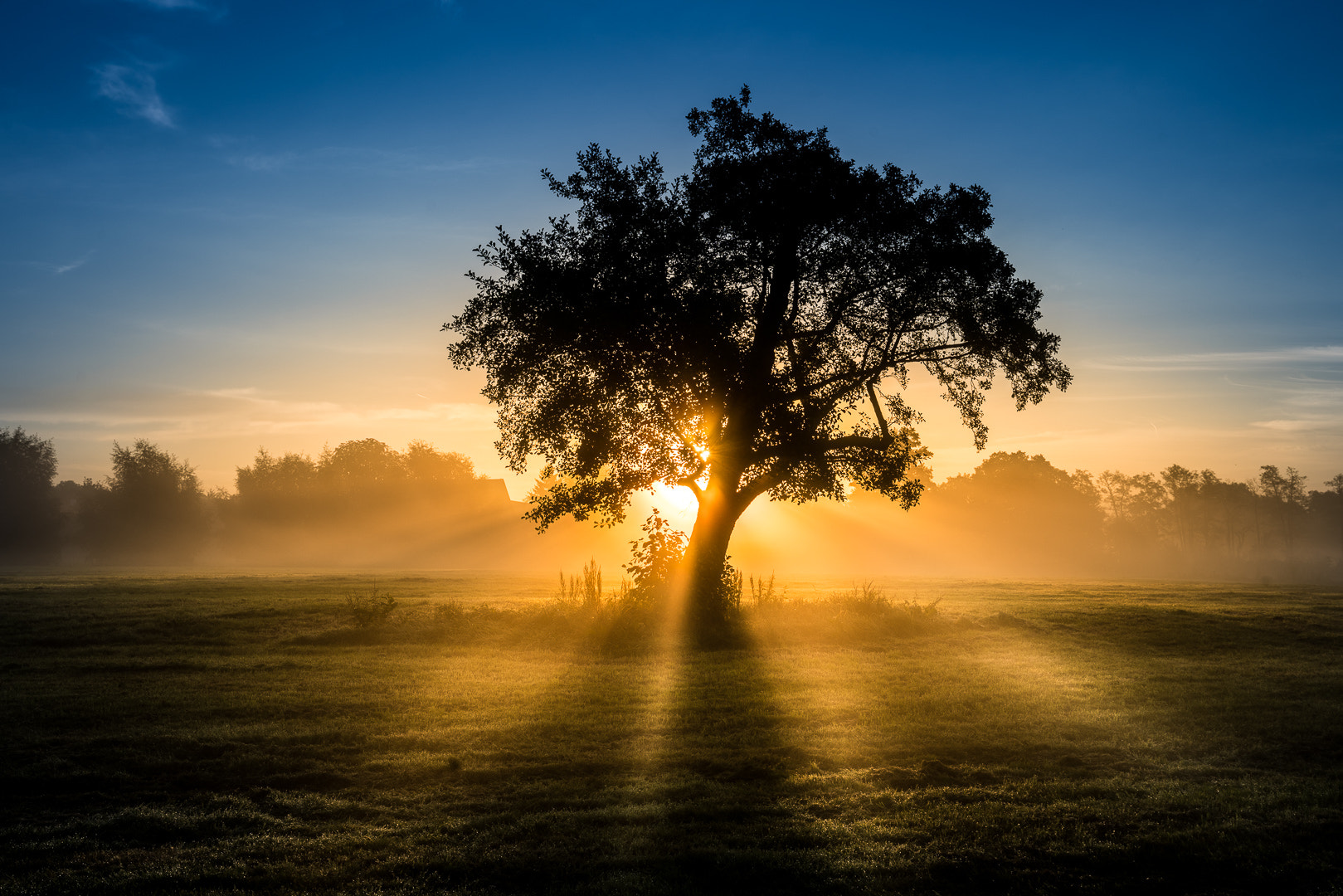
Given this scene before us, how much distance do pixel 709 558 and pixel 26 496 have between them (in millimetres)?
91486

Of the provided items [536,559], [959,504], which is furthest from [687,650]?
[959,504]

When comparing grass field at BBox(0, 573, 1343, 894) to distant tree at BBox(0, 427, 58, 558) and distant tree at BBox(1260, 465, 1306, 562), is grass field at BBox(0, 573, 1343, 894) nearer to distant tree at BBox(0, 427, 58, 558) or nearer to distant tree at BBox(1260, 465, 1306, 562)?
distant tree at BBox(0, 427, 58, 558)

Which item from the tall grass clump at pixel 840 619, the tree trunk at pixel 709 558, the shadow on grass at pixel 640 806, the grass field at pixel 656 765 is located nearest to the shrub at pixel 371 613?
the grass field at pixel 656 765

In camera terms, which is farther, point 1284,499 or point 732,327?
point 1284,499

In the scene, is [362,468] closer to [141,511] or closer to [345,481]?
[345,481]

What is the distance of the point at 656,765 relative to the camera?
865cm

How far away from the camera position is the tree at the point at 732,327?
19.1 metres

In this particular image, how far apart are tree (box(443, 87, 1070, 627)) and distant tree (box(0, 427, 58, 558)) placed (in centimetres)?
8570

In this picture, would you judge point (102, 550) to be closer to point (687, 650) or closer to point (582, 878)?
point (687, 650)

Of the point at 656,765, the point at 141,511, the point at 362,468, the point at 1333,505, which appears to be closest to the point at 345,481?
the point at 362,468

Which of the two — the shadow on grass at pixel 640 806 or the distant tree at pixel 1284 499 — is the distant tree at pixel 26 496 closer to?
the shadow on grass at pixel 640 806

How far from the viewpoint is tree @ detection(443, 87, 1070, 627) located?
19.1m

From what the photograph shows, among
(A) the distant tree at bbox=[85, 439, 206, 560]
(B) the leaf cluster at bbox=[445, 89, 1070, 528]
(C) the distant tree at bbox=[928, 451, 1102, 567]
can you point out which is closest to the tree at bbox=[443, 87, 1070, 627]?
(B) the leaf cluster at bbox=[445, 89, 1070, 528]

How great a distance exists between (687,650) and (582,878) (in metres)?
11.6
